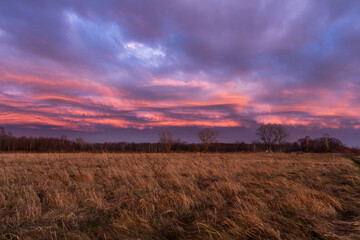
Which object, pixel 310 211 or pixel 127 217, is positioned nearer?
pixel 127 217

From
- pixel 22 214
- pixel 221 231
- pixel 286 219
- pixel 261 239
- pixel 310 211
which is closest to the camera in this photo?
pixel 261 239

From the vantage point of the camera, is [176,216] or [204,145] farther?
[204,145]

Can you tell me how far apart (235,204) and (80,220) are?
3.14m

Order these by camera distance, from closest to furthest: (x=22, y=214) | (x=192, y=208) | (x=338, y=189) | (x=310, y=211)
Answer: (x=22, y=214) → (x=310, y=211) → (x=192, y=208) → (x=338, y=189)

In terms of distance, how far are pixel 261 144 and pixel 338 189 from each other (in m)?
64.7

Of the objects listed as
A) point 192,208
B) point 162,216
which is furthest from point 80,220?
point 192,208

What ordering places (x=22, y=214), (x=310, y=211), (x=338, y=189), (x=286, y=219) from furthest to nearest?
(x=338, y=189) → (x=310, y=211) → (x=22, y=214) → (x=286, y=219)

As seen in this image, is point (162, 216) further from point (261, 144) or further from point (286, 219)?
point (261, 144)

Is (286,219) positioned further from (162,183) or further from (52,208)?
(52,208)

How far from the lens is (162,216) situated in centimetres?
418

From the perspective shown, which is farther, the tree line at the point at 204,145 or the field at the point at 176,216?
the tree line at the point at 204,145

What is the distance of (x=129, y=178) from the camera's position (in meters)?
7.89

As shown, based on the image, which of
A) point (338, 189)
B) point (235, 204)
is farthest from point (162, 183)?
point (338, 189)

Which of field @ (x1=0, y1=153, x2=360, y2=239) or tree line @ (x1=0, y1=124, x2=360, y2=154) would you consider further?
tree line @ (x1=0, y1=124, x2=360, y2=154)
